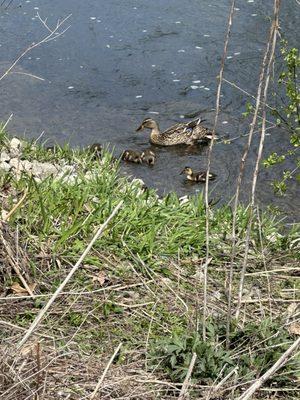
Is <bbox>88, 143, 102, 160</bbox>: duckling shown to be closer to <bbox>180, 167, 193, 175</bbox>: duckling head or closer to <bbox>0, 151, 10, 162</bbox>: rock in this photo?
<bbox>0, 151, 10, 162</bbox>: rock

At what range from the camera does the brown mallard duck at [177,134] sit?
8.75m

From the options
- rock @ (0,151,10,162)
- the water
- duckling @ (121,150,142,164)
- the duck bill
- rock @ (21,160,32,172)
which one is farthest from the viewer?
the duck bill

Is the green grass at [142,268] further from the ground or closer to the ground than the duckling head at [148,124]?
further from the ground

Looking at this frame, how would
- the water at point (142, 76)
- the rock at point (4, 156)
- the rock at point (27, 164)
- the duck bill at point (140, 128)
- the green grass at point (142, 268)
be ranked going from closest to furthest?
the green grass at point (142, 268) < the rock at point (27, 164) < the rock at point (4, 156) < the water at point (142, 76) < the duck bill at point (140, 128)

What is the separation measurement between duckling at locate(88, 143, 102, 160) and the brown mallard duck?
698mm

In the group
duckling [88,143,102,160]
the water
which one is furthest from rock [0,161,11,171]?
the water

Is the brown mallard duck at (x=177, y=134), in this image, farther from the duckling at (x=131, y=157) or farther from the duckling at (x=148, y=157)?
the duckling at (x=131, y=157)

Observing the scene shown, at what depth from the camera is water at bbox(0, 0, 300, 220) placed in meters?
8.58

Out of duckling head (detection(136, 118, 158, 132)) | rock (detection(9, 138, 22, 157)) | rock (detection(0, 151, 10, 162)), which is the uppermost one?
rock (detection(0, 151, 10, 162))

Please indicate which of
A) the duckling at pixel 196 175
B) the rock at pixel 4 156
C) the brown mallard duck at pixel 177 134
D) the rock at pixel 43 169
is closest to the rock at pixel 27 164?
the rock at pixel 43 169

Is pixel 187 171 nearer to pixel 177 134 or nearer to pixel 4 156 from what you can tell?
pixel 177 134

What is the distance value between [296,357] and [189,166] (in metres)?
4.55

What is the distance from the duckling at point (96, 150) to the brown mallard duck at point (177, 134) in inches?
27.5

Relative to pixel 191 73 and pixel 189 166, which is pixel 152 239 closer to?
pixel 189 166
